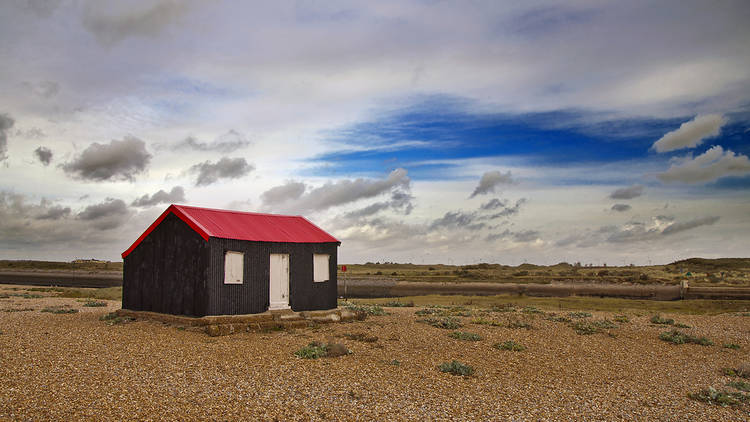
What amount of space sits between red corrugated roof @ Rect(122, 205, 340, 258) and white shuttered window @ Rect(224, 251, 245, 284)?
0.72 metres

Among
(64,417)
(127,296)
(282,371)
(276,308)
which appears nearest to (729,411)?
(282,371)

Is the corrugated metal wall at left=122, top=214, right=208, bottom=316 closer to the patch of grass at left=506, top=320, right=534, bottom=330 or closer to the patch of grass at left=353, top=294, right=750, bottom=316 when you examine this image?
the patch of grass at left=506, top=320, right=534, bottom=330

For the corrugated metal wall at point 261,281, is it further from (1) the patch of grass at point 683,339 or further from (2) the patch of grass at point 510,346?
(1) the patch of grass at point 683,339

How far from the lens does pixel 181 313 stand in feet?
64.9

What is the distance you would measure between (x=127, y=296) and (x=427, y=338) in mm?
13662

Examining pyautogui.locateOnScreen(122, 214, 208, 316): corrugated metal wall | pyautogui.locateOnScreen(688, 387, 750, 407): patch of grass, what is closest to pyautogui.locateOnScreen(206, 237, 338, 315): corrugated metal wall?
pyautogui.locateOnScreen(122, 214, 208, 316): corrugated metal wall

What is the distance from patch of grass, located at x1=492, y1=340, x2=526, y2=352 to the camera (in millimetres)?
16234

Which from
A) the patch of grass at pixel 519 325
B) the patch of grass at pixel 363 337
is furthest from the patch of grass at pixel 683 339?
the patch of grass at pixel 363 337

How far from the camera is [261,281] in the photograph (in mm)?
20547

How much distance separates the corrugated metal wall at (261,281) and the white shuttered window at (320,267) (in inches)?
7.7

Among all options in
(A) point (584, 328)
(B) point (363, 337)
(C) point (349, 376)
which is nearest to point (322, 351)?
(C) point (349, 376)

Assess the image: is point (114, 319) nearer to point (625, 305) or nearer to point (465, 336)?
point (465, 336)

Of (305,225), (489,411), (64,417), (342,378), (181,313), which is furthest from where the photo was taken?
(305,225)

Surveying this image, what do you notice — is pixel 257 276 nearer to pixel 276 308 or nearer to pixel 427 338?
pixel 276 308
